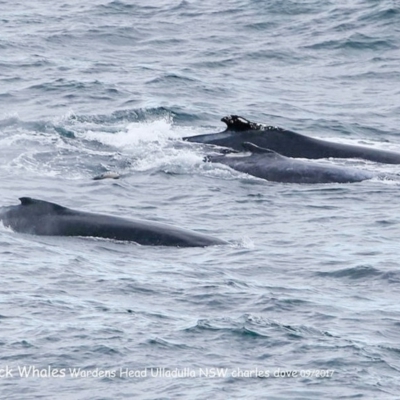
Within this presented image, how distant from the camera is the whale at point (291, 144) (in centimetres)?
2336

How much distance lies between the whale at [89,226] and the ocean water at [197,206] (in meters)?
0.22

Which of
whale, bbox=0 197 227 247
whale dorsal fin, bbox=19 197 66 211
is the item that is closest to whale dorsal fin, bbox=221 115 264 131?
whale, bbox=0 197 227 247

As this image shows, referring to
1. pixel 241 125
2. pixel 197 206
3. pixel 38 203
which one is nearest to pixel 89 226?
A: pixel 38 203

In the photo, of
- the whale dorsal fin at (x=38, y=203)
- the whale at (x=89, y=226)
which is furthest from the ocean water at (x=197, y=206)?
the whale dorsal fin at (x=38, y=203)

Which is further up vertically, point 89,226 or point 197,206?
point 89,226

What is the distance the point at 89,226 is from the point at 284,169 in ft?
16.9

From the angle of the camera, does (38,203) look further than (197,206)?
No

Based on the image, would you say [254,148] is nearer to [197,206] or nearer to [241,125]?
[241,125]

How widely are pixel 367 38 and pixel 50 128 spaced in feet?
37.3

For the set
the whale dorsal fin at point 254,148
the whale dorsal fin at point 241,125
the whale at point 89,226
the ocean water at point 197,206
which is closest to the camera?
the ocean water at point 197,206

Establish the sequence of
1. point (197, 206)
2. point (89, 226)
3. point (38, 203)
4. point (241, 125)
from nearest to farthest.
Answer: point (89, 226), point (38, 203), point (197, 206), point (241, 125)

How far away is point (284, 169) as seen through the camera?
72.8 feet

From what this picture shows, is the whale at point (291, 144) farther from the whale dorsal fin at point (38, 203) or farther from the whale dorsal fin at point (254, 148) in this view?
the whale dorsal fin at point (38, 203)

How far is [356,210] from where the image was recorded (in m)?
20.0
